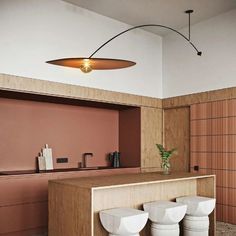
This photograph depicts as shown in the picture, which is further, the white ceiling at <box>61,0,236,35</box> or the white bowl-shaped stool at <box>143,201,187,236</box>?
the white ceiling at <box>61,0,236,35</box>

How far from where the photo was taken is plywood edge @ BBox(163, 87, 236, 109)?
5.12 m

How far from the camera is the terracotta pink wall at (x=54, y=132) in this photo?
15.7 ft

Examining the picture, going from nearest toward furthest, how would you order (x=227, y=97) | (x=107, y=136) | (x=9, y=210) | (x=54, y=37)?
(x=9, y=210)
(x=54, y=37)
(x=227, y=97)
(x=107, y=136)

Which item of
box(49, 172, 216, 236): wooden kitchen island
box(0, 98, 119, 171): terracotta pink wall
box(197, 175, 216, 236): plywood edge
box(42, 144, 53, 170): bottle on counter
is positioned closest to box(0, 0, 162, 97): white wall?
box(0, 98, 119, 171): terracotta pink wall

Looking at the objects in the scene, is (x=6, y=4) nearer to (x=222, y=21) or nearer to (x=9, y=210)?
(x=9, y=210)

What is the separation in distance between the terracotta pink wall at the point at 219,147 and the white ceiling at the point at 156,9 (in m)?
1.53

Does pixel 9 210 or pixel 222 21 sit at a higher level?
pixel 222 21

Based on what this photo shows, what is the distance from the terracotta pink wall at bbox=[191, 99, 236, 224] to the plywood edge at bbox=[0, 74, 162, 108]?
1093 mm

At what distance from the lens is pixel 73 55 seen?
4914 millimetres

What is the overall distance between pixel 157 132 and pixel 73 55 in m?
2.34

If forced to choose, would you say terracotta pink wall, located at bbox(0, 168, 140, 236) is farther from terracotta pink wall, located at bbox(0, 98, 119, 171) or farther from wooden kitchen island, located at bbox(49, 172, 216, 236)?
wooden kitchen island, located at bbox(49, 172, 216, 236)

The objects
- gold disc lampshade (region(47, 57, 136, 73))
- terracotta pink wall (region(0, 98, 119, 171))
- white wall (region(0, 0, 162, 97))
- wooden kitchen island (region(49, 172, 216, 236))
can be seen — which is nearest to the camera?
wooden kitchen island (region(49, 172, 216, 236))

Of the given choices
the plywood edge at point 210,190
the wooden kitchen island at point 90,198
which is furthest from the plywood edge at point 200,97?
the wooden kitchen island at point 90,198

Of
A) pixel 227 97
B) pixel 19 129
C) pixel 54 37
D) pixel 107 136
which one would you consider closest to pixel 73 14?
pixel 54 37
